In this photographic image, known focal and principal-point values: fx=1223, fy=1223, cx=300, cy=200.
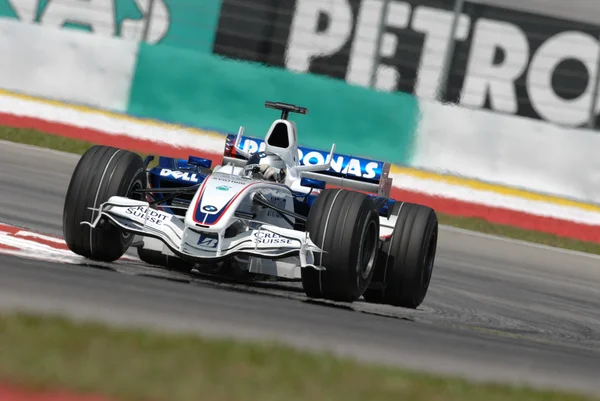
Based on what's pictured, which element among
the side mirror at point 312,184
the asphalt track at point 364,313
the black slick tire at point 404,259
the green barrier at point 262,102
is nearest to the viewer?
the asphalt track at point 364,313

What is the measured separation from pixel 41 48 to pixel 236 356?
1283 cm

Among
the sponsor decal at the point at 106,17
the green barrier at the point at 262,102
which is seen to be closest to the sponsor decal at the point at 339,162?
the green barrier at the point at 262,102

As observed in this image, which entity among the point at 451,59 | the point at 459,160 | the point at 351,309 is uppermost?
the point at 451,59

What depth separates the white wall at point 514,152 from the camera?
15.4 metres

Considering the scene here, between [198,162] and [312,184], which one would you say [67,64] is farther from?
[312,184]

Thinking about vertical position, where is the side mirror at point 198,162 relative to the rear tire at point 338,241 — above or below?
above

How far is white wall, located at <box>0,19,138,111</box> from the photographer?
1642 cm

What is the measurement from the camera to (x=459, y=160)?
15.6 m

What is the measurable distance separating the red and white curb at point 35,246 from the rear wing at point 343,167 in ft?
3.87

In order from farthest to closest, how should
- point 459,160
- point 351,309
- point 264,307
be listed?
point 459,160, point 351,309, point 264,307

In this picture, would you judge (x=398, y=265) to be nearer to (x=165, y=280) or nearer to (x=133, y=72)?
(x=165, y=280)

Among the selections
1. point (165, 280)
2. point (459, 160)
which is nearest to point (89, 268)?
point (165, 280)

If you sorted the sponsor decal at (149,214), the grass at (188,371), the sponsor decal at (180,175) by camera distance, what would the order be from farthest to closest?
the sponsor decal at (180,175)
the sponsor decal at (149,214)
the grass at (188,371)

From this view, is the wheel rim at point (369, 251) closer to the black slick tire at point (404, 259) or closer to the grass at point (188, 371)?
the black slick tire at point (404, 259)
